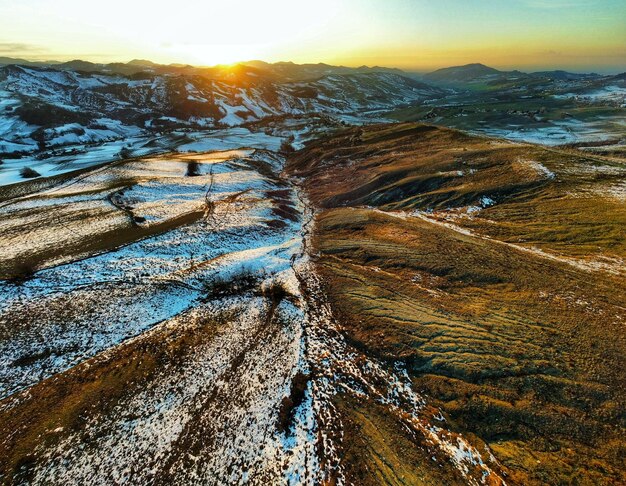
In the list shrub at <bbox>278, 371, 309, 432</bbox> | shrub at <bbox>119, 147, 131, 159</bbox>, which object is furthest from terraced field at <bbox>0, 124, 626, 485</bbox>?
shrub at <bbox>119, 147, 131, 159</bbox>

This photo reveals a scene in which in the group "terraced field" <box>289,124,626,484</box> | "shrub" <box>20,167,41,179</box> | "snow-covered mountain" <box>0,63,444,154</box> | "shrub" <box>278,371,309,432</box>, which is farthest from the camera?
"snow-covered mountain" <box>0,63,444,154</box>

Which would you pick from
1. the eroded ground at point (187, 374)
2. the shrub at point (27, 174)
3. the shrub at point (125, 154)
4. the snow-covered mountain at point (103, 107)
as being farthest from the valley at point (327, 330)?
the snow-covered mountain at point (103, 107)

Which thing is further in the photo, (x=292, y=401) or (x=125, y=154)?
(x=125, y=154)

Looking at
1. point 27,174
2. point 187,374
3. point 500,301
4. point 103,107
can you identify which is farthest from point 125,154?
point 103,107

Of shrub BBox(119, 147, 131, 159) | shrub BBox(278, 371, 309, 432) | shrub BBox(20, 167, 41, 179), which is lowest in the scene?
shrub BBox(278, 371, 309, 432)

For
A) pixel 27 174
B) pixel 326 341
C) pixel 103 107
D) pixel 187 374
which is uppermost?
pixel 103 107

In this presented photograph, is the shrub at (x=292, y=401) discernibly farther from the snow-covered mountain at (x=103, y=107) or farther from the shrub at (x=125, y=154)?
the snow-covered mountain at (x=103, y=107)

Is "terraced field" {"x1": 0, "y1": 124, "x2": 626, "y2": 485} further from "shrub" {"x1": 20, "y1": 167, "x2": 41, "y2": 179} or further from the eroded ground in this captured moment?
"shrub" {"x1": 20, "y1": 167, "x2": 41, "y2": 179}

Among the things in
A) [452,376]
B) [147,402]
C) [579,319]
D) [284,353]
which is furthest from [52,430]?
[579,319]

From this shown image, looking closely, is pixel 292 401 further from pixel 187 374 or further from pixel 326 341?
pixel 187 374
